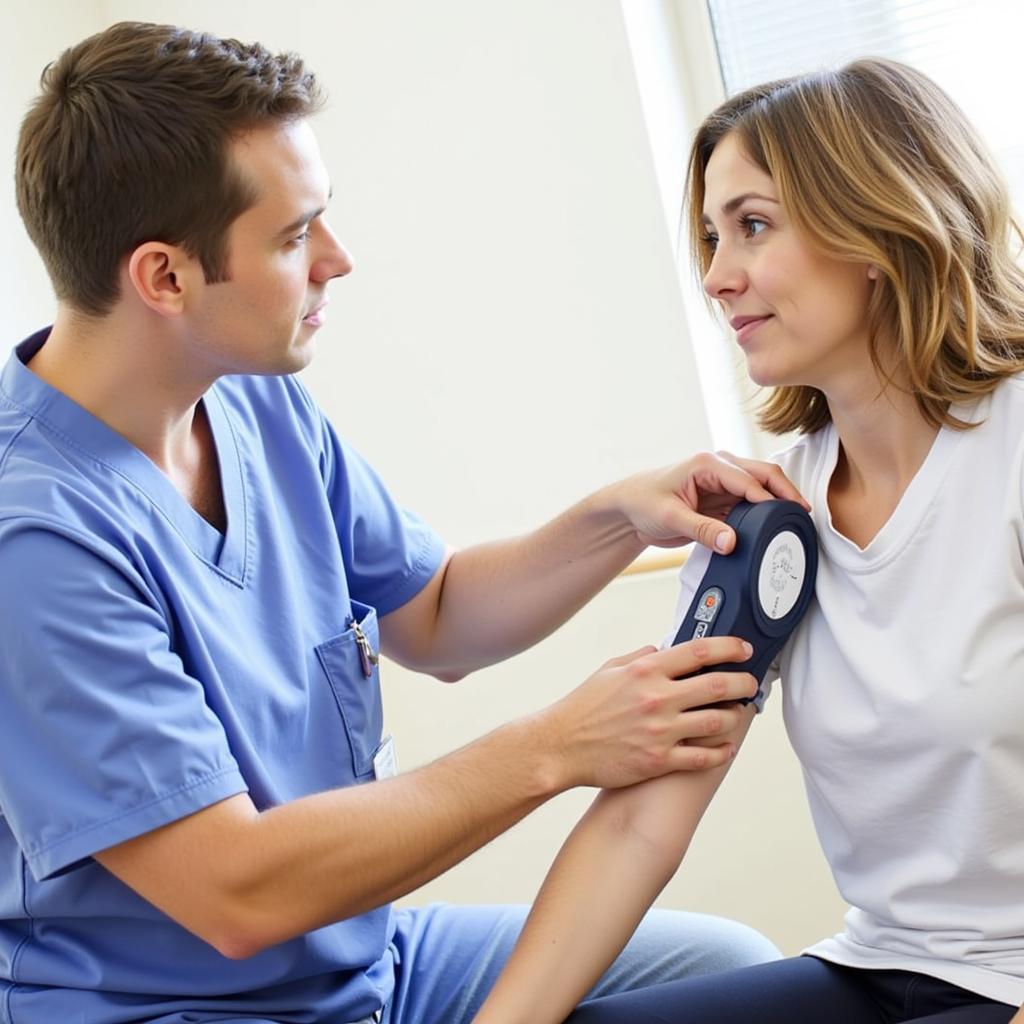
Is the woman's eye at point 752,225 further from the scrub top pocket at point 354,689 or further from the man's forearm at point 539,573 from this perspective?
the scrub top pocket at point 354,689

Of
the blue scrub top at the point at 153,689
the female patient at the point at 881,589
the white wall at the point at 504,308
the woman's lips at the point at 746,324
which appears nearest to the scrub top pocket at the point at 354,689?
the blue scrub top at the point at 153,689

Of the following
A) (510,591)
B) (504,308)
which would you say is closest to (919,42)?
(504,308)

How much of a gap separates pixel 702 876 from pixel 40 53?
1.86 m

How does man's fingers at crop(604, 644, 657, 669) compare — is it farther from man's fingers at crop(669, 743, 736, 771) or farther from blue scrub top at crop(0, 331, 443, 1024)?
blue scrub top at crop(0, 331, 443, 1024)

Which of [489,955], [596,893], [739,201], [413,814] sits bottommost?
[489,955]

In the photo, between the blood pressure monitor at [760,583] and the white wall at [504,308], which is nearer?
the blood pressure monitor at [760,583]

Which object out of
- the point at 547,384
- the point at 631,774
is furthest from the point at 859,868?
the point at 547,384

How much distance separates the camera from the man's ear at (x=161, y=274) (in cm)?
145

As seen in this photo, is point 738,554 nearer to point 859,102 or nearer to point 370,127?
point 859,102

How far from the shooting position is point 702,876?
2.38 metres

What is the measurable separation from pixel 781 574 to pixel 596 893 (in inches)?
14.1

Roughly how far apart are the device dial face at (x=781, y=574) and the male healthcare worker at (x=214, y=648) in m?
0.05

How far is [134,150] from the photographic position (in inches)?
56.6

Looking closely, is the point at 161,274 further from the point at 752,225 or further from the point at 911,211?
the point at 911,211
